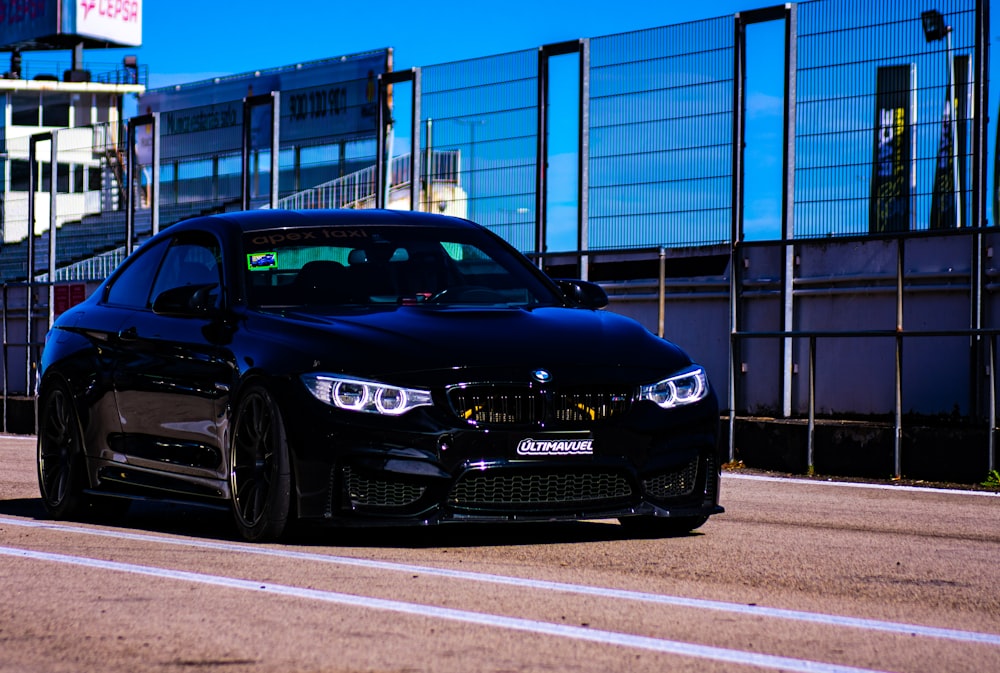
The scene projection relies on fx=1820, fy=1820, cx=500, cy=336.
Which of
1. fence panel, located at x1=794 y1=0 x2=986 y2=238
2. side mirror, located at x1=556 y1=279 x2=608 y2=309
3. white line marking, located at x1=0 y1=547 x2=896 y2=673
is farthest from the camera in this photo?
fence panel, located at x1=794 y1=0 x2=986 y2=238

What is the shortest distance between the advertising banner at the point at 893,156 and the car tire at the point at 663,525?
5.41 m

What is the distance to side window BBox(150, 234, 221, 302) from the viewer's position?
27.6 ft

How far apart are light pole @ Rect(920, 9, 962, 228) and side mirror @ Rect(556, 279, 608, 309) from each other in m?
4.58

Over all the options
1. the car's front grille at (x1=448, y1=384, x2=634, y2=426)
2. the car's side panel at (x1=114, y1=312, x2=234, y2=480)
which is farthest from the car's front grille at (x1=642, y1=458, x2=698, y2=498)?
the car's side panel at (x1=114, y1=312, x2=234, y2=480)

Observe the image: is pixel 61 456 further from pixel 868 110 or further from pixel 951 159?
pixel 868 110

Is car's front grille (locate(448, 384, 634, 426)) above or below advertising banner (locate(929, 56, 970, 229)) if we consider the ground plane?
below

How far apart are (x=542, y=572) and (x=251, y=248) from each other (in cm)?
263

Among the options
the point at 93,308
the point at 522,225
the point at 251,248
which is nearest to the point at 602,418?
the point at 251,248

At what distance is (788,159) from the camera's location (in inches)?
526

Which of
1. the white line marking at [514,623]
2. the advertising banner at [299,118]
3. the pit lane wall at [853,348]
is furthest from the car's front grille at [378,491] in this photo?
the advertising banner at [299,118]

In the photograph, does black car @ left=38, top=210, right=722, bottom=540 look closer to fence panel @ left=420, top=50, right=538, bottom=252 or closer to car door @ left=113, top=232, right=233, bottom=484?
car door @ left=113, top=232, right=233, bottom=484

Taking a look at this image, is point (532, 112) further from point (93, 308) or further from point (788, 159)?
point (93, 308)

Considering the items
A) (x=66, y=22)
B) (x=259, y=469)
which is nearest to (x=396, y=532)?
(x=259, y=469)

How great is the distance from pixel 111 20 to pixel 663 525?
67.7 metres
